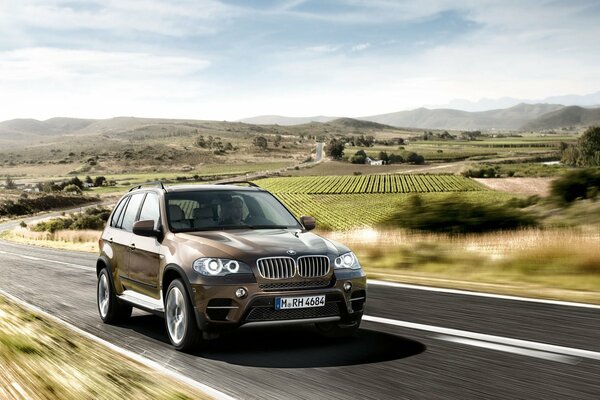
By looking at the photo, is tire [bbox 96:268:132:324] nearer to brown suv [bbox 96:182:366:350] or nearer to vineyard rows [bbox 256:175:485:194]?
brown suv [bbox 96:182:366:350]

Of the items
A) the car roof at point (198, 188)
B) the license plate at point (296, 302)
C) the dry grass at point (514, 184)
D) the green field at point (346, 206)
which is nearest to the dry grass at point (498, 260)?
the car roof at point (198, 188)

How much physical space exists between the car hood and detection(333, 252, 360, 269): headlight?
0.07 m

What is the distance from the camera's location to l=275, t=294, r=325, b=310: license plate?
684 centimetres

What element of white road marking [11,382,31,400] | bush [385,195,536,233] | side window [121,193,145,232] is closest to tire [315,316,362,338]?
side window [121,193,145,232]

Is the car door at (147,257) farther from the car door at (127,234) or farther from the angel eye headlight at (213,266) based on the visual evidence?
the angel eye headlight at (213,266)

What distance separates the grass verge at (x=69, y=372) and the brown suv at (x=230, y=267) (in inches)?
31.1

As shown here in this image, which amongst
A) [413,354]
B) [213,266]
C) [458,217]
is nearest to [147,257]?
[213,266]

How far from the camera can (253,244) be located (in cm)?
718

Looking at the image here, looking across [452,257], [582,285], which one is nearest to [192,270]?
[582,285]

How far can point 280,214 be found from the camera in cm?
875

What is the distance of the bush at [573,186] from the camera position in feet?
61.1

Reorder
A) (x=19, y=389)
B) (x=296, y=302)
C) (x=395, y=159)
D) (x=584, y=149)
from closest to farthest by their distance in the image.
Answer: (x=19, y=389) → (x=296, y=302) → (x=584, y=149) → (x=395, y=159)

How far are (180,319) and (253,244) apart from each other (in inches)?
43.1

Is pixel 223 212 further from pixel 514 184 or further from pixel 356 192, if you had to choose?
pixel 356 192
